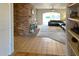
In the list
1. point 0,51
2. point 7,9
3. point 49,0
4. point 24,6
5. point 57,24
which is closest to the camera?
point 49,0

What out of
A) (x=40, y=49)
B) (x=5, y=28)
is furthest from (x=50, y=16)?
(x=5, y=28)

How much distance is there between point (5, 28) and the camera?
439 cm

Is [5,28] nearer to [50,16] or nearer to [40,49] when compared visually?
[40,49]

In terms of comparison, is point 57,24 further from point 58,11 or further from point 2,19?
point 2,19

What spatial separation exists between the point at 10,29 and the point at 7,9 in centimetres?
60

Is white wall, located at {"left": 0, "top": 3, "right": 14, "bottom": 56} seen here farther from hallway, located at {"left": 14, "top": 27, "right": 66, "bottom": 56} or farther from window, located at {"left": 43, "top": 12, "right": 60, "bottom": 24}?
window, located at {"left": 43, "top": 12, "right": 60, "bottom": 24}

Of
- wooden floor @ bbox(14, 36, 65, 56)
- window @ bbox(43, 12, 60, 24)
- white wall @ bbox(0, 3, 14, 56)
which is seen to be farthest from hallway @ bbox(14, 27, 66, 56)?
window @ bbox(43, 12, 60, 24)

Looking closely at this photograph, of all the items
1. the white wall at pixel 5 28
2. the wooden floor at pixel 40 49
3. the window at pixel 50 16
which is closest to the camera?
the white wall at pixel 5 28

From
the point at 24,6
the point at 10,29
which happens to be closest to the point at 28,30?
the point at 24,6

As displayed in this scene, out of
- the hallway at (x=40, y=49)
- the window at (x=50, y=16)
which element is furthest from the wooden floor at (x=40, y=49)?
the window at (x=50, y=16)

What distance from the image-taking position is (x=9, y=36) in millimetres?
4789

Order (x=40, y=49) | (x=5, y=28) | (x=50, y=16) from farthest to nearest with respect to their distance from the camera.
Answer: (x=50, y=16) → (x=40, y=49) → (x=5, y=28)

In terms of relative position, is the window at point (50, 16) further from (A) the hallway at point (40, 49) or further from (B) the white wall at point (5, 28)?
(B) the white wall at point (5, 28)

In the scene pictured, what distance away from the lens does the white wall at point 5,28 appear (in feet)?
13.4
